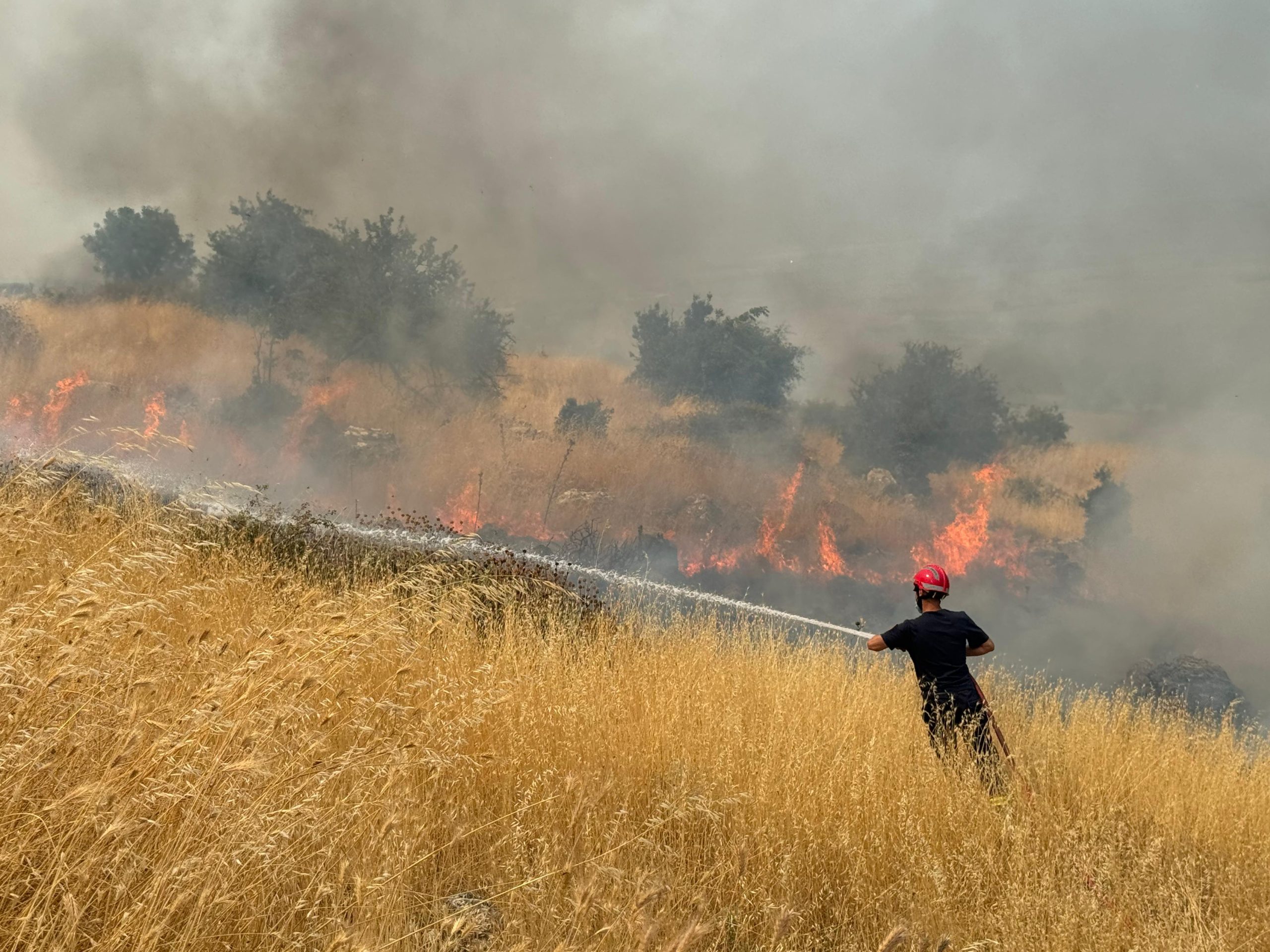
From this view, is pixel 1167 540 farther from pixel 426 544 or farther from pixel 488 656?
pixel 488 656

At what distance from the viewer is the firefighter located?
20.2 feet

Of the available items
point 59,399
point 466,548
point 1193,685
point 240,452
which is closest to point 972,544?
point 1193,685

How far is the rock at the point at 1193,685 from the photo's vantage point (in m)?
15.6

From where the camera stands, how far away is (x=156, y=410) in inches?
1088

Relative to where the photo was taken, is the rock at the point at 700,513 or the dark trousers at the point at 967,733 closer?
the dark trousers at the point at 967,733

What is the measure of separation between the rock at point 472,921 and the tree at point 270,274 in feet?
91.1

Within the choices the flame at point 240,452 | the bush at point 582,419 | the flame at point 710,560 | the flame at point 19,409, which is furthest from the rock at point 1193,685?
the flame at point 19,409

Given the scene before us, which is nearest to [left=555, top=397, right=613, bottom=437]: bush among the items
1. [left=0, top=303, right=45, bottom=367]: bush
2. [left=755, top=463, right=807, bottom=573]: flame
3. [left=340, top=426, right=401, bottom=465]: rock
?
[left=340, top=426, right=401, bottom=465]: rock

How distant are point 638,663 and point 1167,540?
2351 centimetres

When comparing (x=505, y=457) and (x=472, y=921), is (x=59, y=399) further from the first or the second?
(x=472, y=921)

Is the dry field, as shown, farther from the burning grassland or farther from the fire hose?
the fire hose

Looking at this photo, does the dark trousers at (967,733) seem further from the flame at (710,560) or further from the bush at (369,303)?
the bush at (369,303)

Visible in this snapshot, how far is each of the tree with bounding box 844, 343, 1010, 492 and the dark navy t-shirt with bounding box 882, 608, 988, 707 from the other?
21897 mm

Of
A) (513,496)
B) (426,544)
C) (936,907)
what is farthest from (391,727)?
(513,496)
